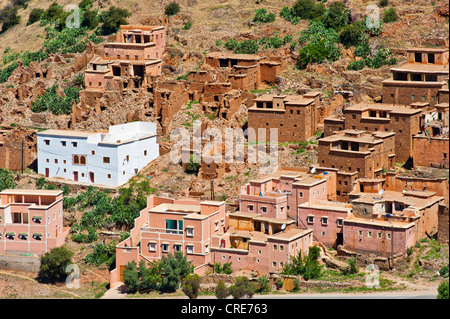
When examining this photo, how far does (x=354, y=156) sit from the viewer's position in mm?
57062

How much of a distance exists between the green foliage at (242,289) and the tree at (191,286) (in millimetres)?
1452

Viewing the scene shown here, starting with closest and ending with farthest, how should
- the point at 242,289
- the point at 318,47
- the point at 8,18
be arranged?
the point at 242,289, the point at 318,47, the point at 8,18

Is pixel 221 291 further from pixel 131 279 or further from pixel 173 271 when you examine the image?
pixel 131 279

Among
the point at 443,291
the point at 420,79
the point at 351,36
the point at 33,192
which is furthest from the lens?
the point at 351,36

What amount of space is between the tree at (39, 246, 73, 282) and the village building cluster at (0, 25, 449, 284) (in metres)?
1.38

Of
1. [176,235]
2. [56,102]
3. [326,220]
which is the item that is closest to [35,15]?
[56,102]

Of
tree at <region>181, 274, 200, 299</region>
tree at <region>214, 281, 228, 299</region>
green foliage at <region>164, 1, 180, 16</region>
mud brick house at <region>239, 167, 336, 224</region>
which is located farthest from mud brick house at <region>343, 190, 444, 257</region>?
green foliage at <region>164, 1, 180, 16</region>

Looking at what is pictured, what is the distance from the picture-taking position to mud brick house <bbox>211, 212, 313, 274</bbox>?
Answer: 52.9 metres

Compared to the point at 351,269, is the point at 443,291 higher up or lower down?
lower down

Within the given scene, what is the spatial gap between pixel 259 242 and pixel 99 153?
41.4 feet

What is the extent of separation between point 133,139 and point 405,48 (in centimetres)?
1614

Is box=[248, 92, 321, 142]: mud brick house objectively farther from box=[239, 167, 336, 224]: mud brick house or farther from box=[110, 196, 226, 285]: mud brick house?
box=[110, 196, 226, 285]: mud brick house

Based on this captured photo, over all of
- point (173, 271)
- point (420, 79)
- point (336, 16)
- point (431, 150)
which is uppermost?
point (336, 16)

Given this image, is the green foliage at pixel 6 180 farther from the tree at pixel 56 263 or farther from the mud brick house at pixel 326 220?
the mud brick house at pixel 326 220
